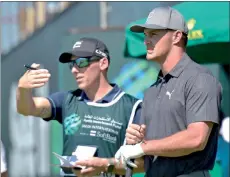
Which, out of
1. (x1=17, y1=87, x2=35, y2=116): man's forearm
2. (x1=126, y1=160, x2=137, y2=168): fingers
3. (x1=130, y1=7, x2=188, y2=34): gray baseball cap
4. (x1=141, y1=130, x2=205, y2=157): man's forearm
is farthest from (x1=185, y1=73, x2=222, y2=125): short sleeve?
(x1=17, y1=87, x2=35, y2=116): man's forearm

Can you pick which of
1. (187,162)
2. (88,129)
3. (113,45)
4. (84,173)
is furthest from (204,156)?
(113,45)

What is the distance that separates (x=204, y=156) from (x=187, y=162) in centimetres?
10

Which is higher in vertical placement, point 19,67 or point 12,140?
point 19,67

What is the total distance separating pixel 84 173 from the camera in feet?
15.9

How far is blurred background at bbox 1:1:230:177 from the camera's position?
8.68 m

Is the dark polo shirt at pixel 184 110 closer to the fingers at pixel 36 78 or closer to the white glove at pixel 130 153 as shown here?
the white glove at pixel 130 153

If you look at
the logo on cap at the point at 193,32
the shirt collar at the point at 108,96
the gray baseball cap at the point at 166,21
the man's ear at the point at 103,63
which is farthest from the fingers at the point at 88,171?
the logo on cap at the point at 193,32

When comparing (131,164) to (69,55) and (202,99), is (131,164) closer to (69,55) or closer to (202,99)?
(202,99)

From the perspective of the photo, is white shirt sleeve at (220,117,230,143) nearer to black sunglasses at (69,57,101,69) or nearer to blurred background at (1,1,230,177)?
blurred background at (1,1,230,177)

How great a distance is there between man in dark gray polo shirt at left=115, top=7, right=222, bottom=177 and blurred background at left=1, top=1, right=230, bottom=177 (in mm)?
3357

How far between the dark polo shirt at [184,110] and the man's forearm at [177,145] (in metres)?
0.11

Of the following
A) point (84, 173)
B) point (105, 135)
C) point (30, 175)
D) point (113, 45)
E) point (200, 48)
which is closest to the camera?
point (84, 173)

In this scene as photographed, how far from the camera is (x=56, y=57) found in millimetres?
10336

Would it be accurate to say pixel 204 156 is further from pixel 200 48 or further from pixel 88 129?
pixel 200 48
